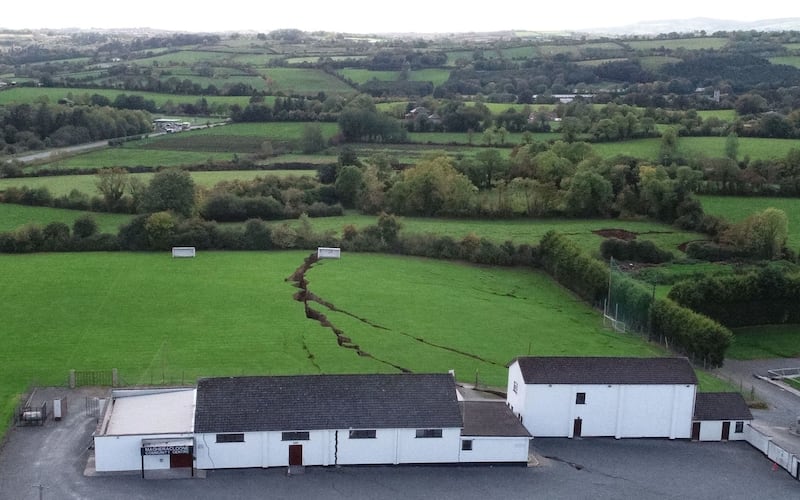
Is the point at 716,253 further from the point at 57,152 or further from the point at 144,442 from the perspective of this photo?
the point at 57,152

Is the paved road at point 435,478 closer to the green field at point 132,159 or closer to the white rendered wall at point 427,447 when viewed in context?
the white rendered wall at point 427,447

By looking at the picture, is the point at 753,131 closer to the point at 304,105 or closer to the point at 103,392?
the point at 304,105

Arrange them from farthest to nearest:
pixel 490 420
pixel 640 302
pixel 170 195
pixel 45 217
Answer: pixel 45 217 < pixel 170 195 < pixel 640 302 < pixel 490 420

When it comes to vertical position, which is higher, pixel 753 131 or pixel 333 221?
pixel 753 131

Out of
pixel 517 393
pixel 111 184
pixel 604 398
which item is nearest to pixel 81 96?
pixel 111 184

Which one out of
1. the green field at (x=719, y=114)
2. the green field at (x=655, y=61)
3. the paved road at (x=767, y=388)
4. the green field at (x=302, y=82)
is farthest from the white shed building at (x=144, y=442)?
the green field at (x=655, y=61)

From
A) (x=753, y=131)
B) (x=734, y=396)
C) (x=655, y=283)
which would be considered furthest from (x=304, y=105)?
(x=734, y=396)

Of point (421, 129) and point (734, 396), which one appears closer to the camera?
point (734, 396)
